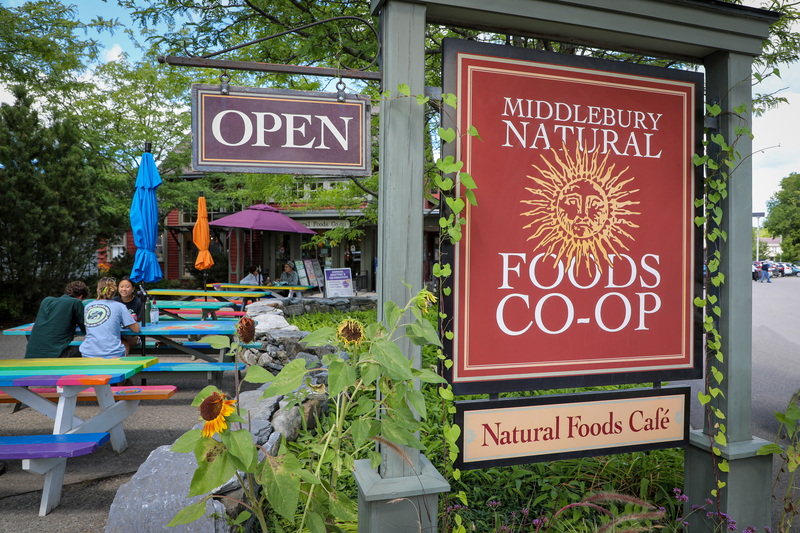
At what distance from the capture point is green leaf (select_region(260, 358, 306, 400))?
1.57m

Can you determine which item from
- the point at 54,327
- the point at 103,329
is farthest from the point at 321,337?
the point at 54,327

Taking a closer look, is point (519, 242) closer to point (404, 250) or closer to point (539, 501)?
point (404, 250)

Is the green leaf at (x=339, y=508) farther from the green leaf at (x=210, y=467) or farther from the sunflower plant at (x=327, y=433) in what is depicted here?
the green leaf at (x=210, y=467)

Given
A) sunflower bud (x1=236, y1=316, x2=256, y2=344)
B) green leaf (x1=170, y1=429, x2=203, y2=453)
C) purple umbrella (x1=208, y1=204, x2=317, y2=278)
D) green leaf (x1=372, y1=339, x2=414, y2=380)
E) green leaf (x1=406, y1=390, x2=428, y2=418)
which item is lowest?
green leaf (x1=170, y1=429, x2=203, y2=453)

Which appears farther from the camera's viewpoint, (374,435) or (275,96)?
(275,96)

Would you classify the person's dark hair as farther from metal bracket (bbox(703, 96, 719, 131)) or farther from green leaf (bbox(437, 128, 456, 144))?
metal bracket (bbox(703, 96, 719, 131))

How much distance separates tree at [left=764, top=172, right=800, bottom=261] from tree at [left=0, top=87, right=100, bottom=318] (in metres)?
68.7

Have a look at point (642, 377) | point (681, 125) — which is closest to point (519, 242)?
point (642, 377)

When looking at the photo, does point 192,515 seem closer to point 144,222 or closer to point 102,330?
point 102,330

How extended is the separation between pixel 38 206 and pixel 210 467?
486 inches

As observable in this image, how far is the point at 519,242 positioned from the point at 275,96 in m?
1.30

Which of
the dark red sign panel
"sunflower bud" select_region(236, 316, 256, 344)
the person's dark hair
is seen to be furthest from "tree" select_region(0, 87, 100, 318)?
"sunflower bud" select_region(236, 316, 256, 344)

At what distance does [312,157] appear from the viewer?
2094mm

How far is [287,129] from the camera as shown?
6.81 ft
